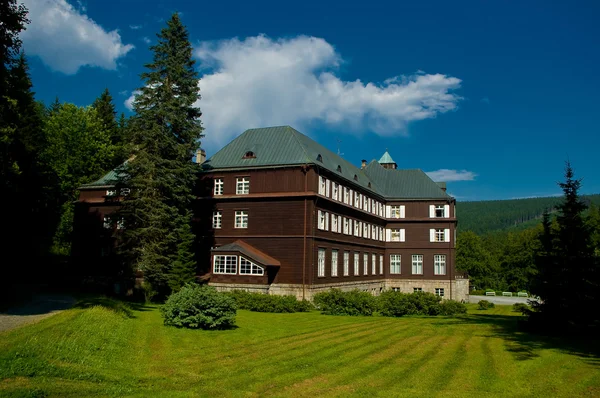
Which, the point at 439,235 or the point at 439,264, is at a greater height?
the point at 439,235

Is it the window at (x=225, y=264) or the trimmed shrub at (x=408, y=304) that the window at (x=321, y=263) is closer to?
the window at (x=225, y=264)

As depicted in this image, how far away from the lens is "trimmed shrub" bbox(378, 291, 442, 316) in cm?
3212

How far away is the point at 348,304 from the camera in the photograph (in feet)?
105

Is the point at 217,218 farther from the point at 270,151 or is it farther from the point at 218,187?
the point at 270,151

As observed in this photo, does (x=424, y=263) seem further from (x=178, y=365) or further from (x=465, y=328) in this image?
(x=178, y=365)

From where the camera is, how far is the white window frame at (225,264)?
37500 mm

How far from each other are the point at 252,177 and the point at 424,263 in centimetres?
2641

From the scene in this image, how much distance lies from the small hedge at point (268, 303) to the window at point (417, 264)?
26.9 metres

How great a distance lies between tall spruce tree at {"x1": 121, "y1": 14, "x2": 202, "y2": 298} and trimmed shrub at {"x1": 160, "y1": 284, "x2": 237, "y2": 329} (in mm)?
12762

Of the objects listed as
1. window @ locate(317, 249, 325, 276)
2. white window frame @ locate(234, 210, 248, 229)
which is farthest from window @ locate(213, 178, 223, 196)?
window @ locate(317, 249, 325, 276)

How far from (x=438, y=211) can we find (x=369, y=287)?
42.4ft

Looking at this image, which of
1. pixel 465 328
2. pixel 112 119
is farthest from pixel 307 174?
pixel 112 119

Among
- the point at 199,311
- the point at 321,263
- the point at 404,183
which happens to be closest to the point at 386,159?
the point at 404,183

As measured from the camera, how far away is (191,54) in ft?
125
